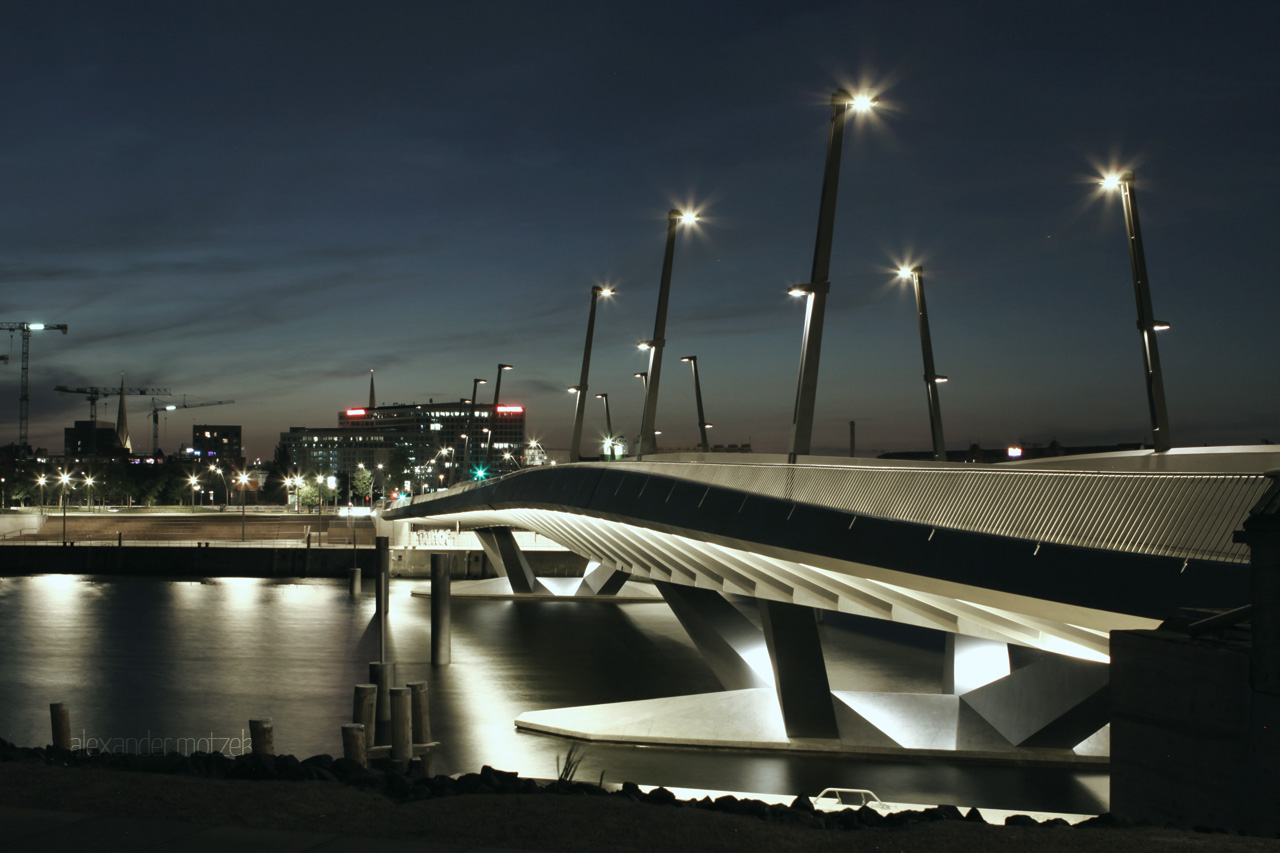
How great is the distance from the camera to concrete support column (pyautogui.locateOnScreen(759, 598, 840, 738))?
22.2 meters

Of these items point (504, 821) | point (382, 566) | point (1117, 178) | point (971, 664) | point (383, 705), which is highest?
point (1117, 178)

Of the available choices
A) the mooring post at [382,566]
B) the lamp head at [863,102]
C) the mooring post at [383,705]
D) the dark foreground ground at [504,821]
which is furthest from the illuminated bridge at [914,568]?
the mooring post at [382,566]

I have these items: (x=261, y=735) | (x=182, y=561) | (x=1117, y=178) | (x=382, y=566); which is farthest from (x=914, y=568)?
(x=182, y=561)

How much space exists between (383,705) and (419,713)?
Answer: 82.4 inches

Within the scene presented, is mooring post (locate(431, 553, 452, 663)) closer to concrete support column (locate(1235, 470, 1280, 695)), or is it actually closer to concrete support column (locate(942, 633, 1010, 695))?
concrete support column (locate(942, 633, 1010, 695))

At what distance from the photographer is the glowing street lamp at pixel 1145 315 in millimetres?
21641

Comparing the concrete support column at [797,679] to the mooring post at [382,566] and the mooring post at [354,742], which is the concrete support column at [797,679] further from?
the mooring post at [382,566]

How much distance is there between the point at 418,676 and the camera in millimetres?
35188

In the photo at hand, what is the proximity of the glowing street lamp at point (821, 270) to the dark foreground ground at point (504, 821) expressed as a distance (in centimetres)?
1009

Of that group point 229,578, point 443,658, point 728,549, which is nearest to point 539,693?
point 443,658

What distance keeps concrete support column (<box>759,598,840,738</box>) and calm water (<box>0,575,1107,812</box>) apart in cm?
74

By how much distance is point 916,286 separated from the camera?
33.2m

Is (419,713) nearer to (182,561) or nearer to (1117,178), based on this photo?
(1117,178)

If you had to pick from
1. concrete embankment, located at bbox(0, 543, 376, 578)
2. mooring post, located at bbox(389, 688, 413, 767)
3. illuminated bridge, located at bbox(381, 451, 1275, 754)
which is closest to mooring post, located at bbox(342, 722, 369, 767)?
mooring post, located at bbox(389, 688, 413, 767)
